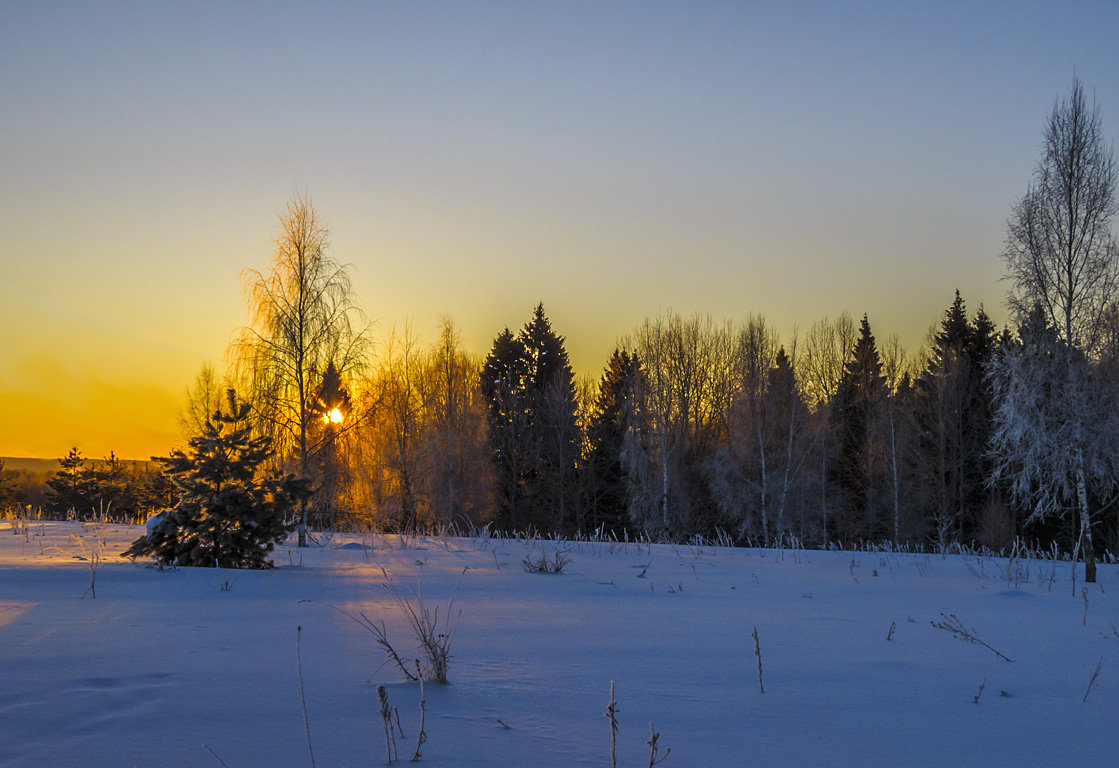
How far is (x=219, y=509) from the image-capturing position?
7859mm

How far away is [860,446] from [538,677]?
1459 inches

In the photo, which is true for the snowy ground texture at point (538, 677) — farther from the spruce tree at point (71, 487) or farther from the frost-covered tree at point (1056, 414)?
the spruce tree at point (71, 487)

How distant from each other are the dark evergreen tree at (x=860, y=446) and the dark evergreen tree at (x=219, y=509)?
101 ft

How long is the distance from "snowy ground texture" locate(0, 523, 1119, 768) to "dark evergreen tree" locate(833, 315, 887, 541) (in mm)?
29699

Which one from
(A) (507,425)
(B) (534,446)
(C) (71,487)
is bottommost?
(C) (71,487)

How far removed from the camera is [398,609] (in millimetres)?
5441

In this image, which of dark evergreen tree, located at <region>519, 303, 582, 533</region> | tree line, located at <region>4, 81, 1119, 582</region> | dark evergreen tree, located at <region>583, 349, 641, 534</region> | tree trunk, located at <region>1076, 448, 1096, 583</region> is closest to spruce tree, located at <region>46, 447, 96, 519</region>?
tree line, located at <region>4, 81, 1119, 582</region>

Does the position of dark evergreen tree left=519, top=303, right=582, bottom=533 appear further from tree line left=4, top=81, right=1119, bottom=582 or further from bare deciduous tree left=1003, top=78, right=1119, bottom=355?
bare deciduous tree left=1003, top=78, right=1119, bottom=355

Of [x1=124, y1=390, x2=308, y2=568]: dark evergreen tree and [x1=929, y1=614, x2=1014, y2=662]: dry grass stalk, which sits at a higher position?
[x1=124, y1=390, x2=308, y2=568]: dark evergreen tree

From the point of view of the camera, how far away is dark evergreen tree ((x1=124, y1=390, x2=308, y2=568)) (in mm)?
7750

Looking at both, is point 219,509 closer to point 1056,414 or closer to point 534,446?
point 1056,414

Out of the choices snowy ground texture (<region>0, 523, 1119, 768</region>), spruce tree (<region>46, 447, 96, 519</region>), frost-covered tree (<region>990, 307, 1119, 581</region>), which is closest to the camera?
snowy ground texture (<region>0, 523, 1119, 768</region>)

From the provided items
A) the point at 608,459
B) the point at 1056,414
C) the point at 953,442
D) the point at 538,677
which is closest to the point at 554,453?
the point at 608,459

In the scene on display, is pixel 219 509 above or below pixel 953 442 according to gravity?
below
